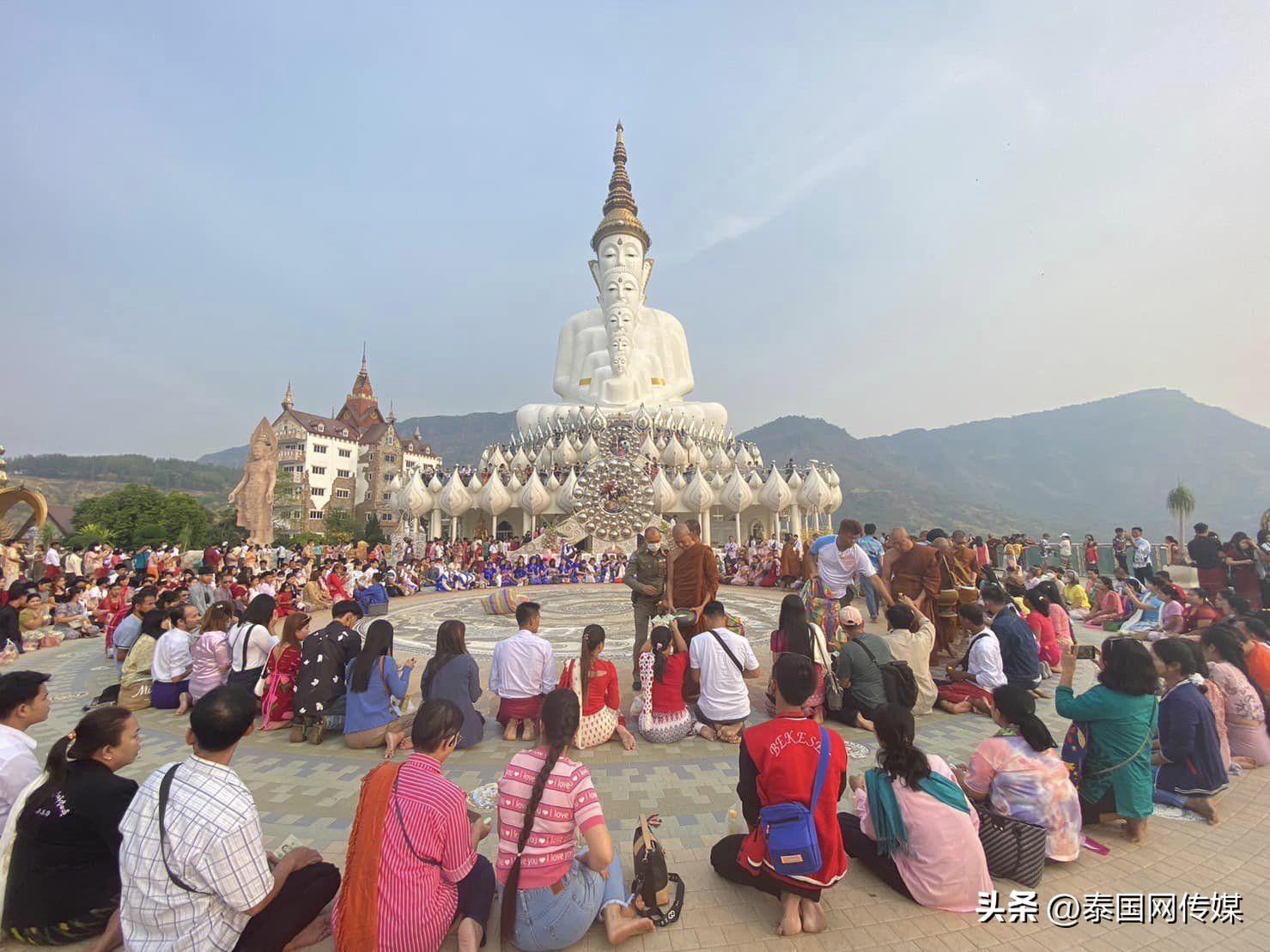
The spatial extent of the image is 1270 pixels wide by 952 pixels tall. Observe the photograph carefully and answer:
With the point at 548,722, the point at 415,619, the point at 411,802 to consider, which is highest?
the point at 548,722

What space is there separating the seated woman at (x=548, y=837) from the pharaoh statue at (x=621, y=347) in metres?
30.7

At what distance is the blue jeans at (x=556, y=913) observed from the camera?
2.19 metres

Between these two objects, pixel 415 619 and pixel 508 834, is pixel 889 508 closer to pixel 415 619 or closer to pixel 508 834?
pixel 415 619

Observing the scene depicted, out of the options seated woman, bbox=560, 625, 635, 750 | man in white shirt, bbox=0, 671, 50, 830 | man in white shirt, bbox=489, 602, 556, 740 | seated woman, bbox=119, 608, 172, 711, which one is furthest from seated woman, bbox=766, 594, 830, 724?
seated woman, bbox=119, 608, 172, 711

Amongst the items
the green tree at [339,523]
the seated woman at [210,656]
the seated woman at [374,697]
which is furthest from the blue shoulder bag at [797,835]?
the green tree at [339,523]

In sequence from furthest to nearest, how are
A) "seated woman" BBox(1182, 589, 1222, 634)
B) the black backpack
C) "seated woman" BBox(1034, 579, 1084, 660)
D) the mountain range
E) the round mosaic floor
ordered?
1. the mountain range
2. the round mosaic floor
3. "seated woman" BBox(1034, 579, 1084, 660)
4. "seated woman" BBox(1182, 589, 1222, 634)
5. the black backpack

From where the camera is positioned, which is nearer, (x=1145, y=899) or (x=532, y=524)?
(x=1145, y=899)

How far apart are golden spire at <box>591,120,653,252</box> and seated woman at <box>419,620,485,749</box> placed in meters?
34.1

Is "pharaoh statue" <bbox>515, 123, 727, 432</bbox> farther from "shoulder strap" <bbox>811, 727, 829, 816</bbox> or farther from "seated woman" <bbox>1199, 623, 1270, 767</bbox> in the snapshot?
"shoulder strap" <bbox>811, 727, 829, 816</bbox>

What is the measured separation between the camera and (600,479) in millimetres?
21078

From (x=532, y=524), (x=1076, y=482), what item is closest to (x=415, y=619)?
(x=532, y=524)

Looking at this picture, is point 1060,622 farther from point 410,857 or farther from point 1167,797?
point 410,857

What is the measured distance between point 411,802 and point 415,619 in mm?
9701

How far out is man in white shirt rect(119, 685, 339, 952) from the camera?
195 centimetres
